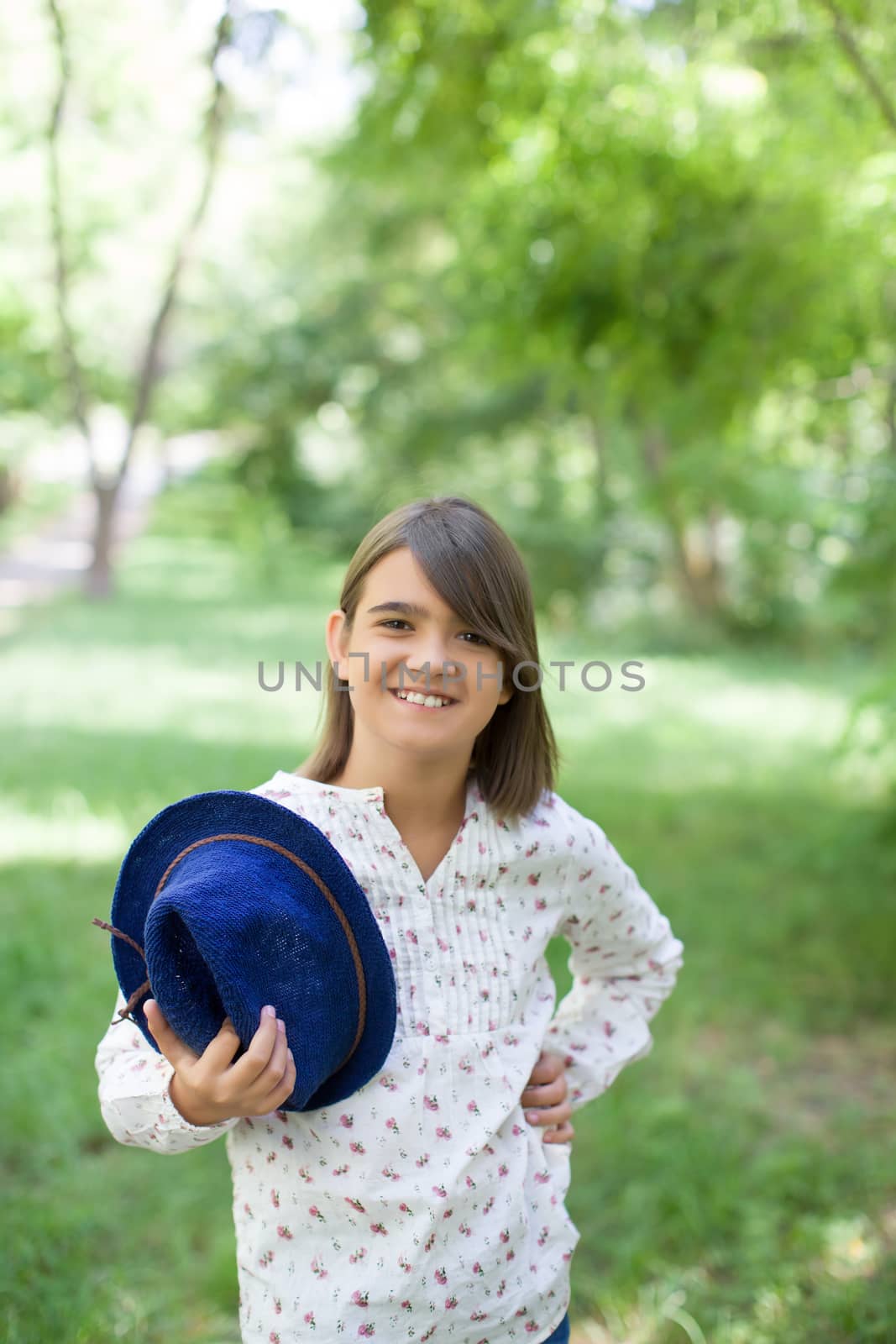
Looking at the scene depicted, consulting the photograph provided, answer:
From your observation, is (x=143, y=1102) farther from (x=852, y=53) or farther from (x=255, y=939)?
(x=852, y=53)

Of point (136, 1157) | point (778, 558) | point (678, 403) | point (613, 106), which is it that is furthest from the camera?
point (778, 558)

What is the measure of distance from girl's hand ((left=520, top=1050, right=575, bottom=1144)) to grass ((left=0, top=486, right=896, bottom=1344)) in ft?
3.98

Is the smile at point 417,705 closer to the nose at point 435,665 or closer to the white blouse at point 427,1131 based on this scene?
the nose at point 435,665

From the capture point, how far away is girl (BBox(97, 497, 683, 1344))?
4.47 ft

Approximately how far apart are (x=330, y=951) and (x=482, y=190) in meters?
4.24

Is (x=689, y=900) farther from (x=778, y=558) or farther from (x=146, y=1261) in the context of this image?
(x=778, y=558)

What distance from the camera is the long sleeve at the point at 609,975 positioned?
1660mm

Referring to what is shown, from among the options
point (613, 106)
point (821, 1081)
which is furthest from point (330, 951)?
point (613, 106)

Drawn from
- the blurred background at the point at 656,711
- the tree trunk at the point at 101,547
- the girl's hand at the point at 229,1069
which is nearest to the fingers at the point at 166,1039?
the girl's hand at the point at 229,1069

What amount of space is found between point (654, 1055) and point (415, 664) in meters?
2.78

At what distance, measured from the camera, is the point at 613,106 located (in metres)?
4.30

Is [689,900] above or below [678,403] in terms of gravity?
below

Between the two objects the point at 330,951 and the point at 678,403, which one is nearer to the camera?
the point at 330,951

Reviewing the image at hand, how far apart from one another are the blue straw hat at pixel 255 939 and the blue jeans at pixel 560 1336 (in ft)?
1.61
